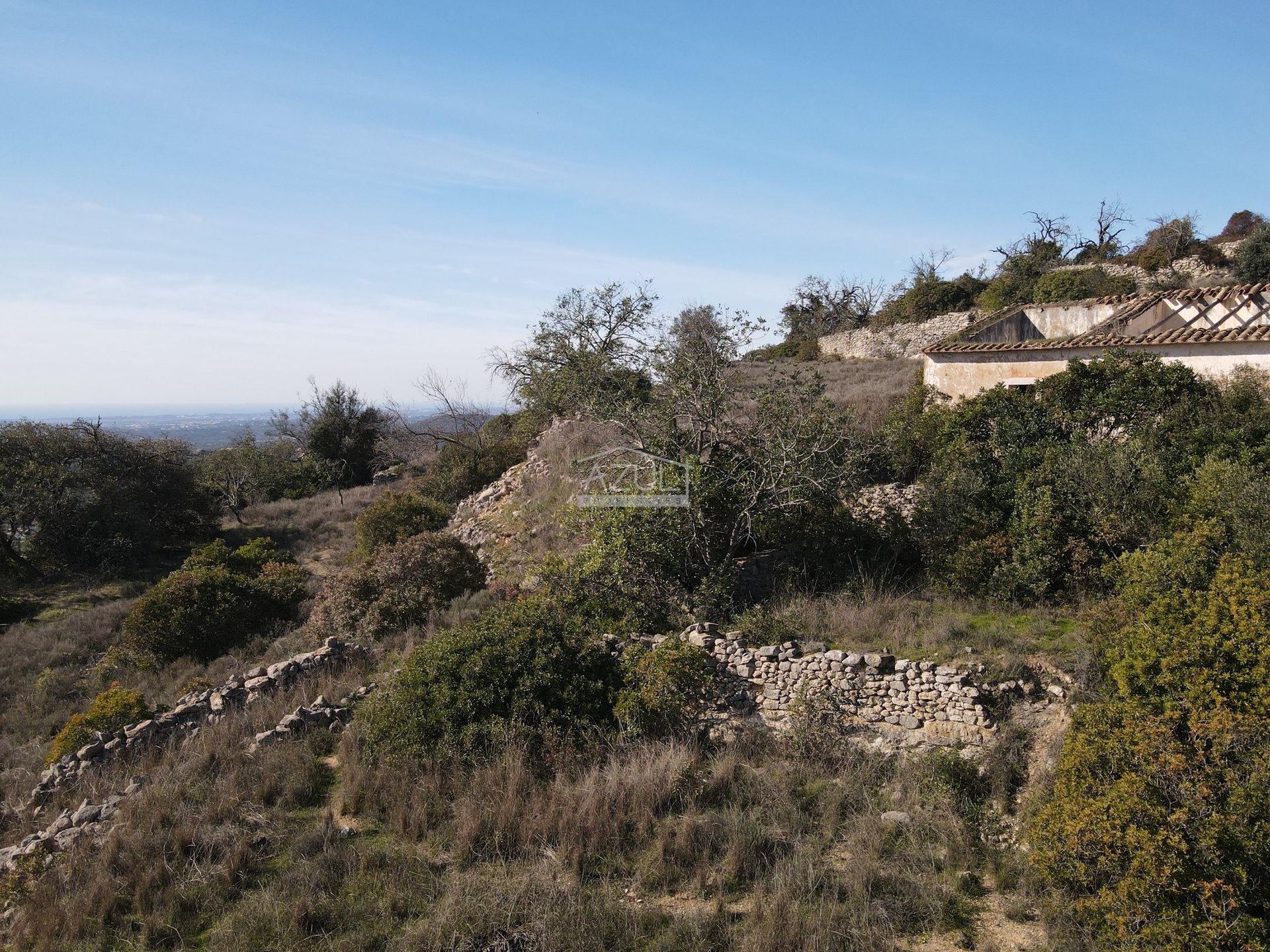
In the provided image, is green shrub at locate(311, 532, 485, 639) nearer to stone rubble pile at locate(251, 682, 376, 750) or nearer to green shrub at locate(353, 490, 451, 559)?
stone rubble pile at locate(251, 682, 376, 750)

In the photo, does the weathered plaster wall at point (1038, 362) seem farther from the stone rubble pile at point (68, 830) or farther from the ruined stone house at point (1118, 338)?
the stone rubble pile at point (68, 830)

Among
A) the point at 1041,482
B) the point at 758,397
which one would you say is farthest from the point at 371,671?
the point at 1041,482

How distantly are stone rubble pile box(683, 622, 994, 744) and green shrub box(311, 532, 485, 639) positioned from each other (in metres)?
5.90

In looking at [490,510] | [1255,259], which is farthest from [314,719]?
[1255,259]

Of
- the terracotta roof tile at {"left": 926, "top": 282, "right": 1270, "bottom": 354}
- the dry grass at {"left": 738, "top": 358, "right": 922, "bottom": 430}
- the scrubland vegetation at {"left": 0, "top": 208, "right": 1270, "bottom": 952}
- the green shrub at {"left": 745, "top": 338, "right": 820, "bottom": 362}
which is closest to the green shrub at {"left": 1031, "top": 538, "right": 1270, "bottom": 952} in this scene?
the scrubland vegetation at {"left": 0, "top": 208, "right": 1270, "bottom": 952}

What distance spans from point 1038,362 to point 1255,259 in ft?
57.8

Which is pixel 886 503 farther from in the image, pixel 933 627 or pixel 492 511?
pixel 492 511

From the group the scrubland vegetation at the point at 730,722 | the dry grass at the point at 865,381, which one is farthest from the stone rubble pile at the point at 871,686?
the dry grass at the point at 865,381

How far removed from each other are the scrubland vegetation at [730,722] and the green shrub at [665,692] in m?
0.03

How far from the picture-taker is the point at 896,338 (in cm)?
3027

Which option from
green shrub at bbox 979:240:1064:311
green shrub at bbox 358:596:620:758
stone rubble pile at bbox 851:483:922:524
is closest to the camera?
green shrub at bbox 358:596:620:758

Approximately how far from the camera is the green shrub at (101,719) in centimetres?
824

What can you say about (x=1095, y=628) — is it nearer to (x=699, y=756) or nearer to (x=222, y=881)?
(x=699, y=756)

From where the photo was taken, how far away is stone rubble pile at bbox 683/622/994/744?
22.8ft
